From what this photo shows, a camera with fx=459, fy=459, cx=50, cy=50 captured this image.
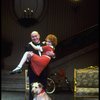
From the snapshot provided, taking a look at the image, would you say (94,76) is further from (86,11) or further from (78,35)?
(86,11)

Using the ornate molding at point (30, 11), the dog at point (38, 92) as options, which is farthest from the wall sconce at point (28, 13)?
the dog at point (38, 92)

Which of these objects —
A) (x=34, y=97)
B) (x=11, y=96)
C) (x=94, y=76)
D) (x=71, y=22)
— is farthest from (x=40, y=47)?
(x=71, y=22)

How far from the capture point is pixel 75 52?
11.4m

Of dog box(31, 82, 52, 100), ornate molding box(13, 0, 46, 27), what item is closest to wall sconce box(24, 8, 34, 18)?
ornate molding box(13, 0, 46, 27)

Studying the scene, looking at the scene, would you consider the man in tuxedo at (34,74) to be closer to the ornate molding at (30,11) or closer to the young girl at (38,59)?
the young girl at (38,59)

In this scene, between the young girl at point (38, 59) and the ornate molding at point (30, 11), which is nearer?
the young girl at point (38, 59)

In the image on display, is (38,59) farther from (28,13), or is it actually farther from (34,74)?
(28,13)

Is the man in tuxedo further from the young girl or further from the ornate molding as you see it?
the ornate molding

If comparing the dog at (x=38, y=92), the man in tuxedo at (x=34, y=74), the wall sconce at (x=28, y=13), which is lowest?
the dog at (x=38, y=92)

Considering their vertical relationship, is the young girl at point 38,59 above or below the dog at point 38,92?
above

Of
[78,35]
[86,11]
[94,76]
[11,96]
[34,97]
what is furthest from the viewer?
[86,11]

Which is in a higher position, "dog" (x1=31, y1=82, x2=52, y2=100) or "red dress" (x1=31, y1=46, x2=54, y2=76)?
"red dress" (x1=31, y1=46, x2=54, y2=76)

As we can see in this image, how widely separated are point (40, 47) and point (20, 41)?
250 inches

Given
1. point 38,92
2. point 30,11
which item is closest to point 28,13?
point 30,11
